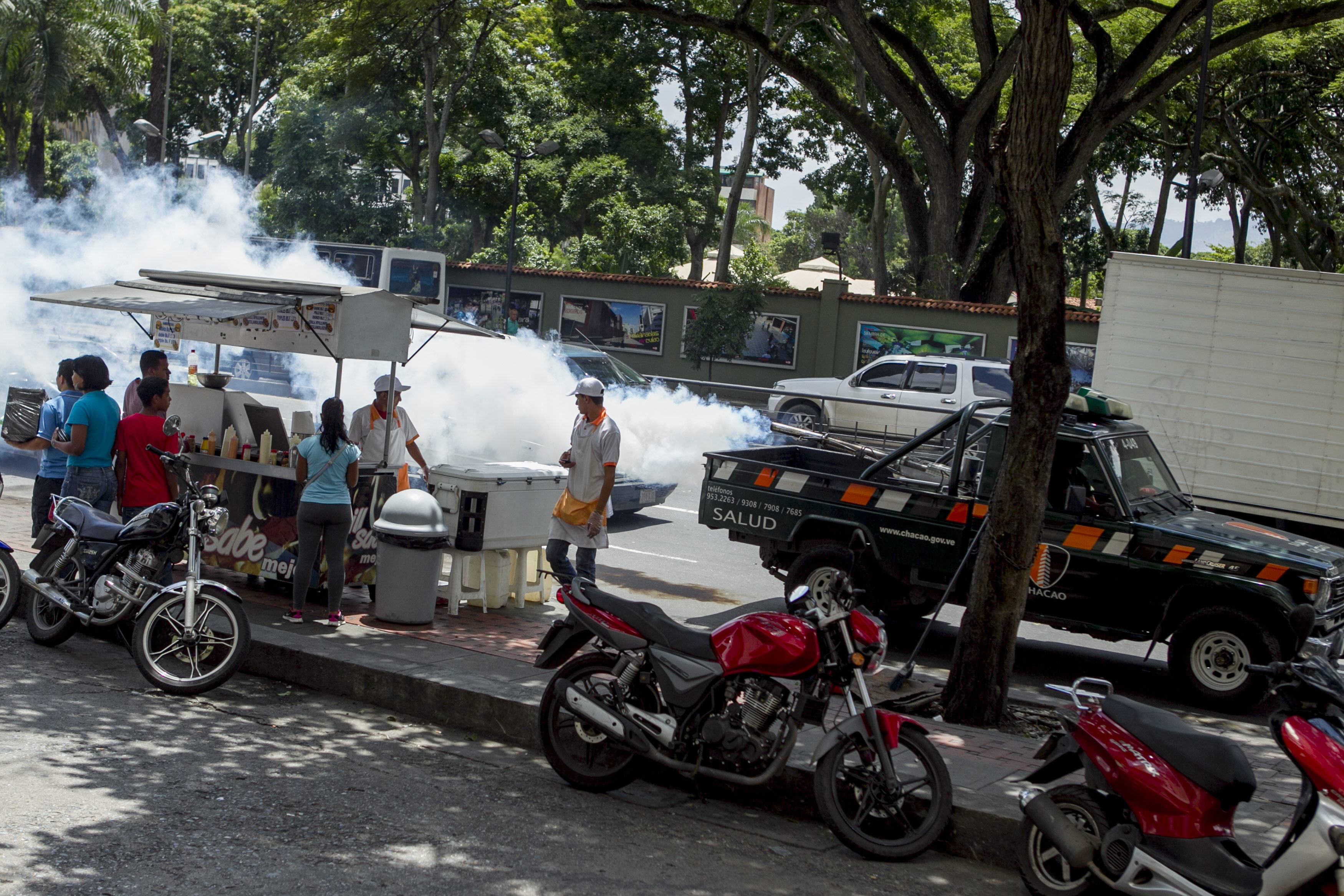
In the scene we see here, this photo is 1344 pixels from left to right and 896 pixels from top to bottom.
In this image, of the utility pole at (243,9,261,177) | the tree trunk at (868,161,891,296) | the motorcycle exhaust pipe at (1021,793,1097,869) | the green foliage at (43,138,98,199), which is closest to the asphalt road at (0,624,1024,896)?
the motorcycle exhaust pipe at (1021,793,1097,869)

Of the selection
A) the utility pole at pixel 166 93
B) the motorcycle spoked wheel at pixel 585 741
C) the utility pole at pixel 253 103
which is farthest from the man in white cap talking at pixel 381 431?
the utility pole at pixel 253 103

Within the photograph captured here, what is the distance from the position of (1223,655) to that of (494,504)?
502cm

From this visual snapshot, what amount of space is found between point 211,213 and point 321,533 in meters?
31.2

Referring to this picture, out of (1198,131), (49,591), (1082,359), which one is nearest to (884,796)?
(49,591)

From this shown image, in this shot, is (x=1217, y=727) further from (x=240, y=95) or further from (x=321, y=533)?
(x=240, y=95)

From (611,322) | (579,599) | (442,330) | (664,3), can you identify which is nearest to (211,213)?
(611,322)

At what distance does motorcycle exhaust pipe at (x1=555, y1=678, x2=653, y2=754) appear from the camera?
5480mm

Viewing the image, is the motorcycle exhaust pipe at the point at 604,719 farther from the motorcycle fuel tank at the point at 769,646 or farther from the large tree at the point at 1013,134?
the large tree at the point at 1013,134

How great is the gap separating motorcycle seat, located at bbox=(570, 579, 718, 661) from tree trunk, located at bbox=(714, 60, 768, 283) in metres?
26.7

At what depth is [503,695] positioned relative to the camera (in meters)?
6.61

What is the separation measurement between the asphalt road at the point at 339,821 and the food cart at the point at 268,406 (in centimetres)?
218

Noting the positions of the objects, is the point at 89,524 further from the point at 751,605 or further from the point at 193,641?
the point at 751,605

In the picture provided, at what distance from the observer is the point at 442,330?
9.26m

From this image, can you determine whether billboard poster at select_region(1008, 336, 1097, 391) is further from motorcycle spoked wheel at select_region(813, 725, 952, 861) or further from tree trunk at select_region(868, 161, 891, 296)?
motorcycle spoked wheel at select_region(813, 725, 952, 861)
